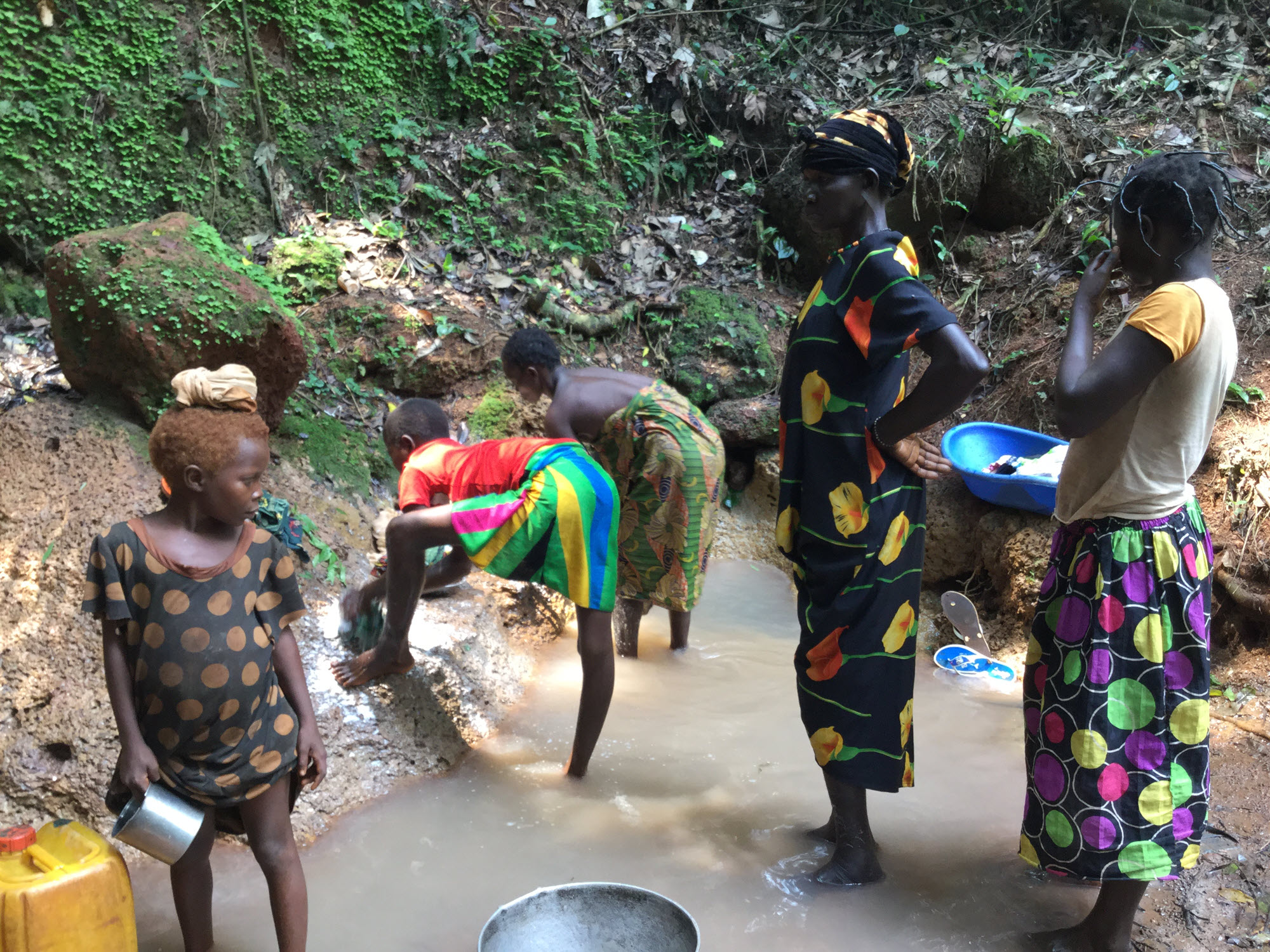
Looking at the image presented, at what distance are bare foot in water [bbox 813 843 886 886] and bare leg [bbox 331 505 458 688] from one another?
4.93 feet

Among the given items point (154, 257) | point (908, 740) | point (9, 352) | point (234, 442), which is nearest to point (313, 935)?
point (234, 442)

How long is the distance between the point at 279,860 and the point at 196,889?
0.81ft

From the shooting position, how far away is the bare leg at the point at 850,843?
2586 mm

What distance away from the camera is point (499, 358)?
5484 millimetres

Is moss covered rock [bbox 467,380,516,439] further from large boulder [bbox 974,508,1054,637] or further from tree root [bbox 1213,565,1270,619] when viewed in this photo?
tree root [bbox 1213,565,1270,619]

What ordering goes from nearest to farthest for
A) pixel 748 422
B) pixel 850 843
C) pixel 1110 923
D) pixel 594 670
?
pixel 1110 923
pixel 850 843
pixel 594 670
pixel 748 422

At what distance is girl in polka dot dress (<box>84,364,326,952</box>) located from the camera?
1.85 metres

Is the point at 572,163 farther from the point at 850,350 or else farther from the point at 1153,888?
the point at 1153,888

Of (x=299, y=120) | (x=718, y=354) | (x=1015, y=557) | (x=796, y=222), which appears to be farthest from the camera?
(x=796, y=222)

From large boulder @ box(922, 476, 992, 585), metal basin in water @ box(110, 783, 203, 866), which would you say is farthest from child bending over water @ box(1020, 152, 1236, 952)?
large boulder @ box(922, 476, 992, 585)

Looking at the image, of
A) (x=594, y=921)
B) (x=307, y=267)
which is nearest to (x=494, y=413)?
(x=307, y=267)

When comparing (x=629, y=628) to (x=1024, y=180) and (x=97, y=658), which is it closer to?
(x=97, y=658)

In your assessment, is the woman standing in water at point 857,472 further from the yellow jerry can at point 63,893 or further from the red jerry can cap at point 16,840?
the red jerry can cap at point 16,840

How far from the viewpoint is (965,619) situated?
453 centimetres
